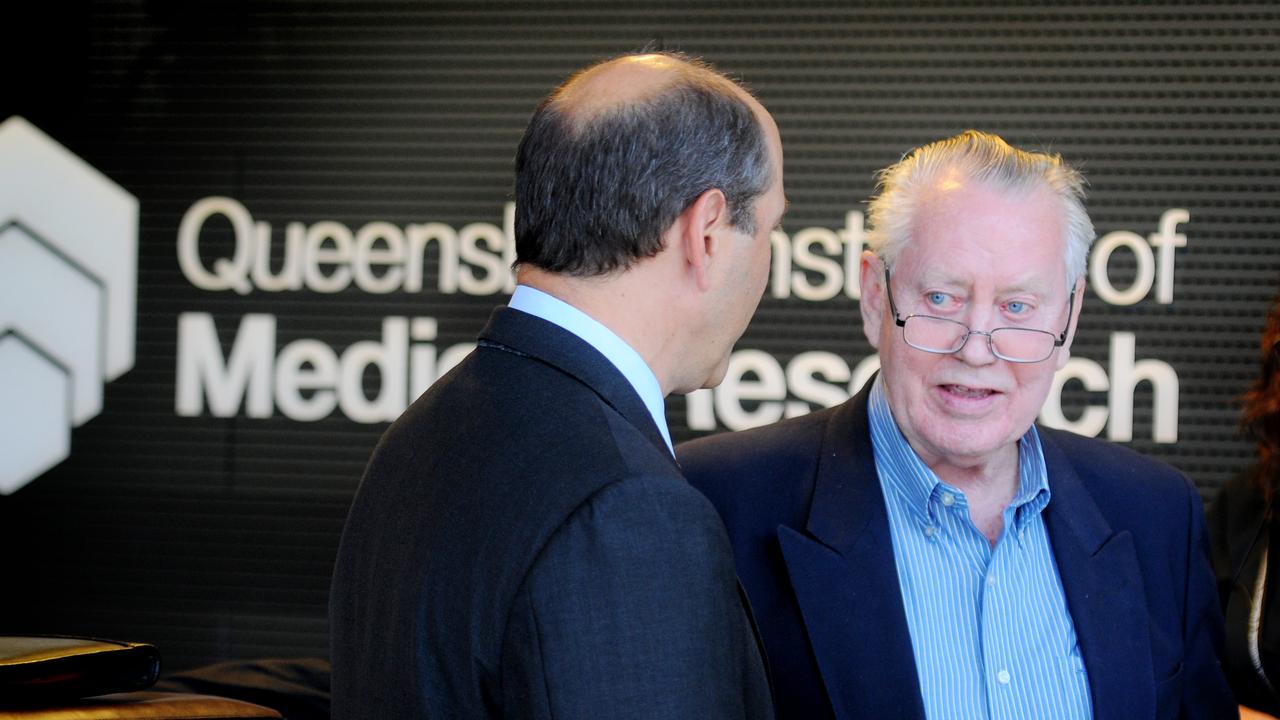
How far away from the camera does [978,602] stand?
6.45 ft

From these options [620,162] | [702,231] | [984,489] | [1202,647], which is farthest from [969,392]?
[620,162]

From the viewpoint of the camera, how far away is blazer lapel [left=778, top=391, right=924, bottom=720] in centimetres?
190

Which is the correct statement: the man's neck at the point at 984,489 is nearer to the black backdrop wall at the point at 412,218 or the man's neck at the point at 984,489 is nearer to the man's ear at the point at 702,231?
the man's ear at the point at 702,231

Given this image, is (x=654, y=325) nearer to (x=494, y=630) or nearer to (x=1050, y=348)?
(x=494, y=630)

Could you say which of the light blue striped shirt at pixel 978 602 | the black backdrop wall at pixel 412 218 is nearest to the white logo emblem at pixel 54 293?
the black backdrop wall at pixel 412 218

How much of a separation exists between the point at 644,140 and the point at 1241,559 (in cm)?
202

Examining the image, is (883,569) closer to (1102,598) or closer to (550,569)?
(1102,598)

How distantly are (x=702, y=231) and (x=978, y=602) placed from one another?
82cm

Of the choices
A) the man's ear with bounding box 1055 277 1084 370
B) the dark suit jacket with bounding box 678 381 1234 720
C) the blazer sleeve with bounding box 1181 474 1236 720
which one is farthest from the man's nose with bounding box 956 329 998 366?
the blazer sleeve with bounding box 1181 474 1236 720

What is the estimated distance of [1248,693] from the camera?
2703mm

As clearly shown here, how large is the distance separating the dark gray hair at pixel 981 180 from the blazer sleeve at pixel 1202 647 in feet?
1.66

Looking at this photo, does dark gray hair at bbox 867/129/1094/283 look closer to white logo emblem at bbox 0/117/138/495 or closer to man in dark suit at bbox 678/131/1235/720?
man in dark suit at bbox 678/131/1235/720

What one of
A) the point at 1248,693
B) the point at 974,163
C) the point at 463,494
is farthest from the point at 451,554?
the point at 1248,693

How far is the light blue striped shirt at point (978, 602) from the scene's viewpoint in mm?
1919
